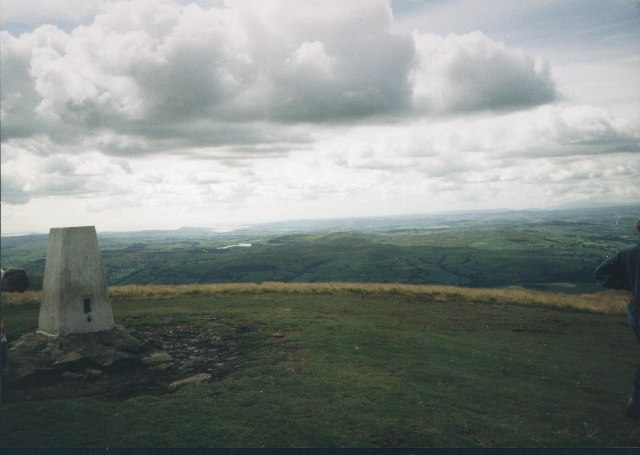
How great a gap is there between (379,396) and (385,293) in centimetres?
1944

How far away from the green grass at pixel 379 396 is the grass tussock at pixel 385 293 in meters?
6.47

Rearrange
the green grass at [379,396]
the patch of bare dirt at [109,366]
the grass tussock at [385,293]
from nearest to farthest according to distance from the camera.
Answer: the green grass at [379,396] < the patch of bare dirt at [109,366] < the grass tussock at [385,293]

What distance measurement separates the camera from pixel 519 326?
19891 millimetres

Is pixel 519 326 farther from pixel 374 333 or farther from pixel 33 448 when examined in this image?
pixel 33 448

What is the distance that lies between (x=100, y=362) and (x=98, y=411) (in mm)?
3685

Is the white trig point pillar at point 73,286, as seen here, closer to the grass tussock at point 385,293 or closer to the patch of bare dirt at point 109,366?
the patch of bare dirt at point 109,366

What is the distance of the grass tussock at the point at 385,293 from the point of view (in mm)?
25312

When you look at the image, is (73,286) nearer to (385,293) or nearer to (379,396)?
(379,396)

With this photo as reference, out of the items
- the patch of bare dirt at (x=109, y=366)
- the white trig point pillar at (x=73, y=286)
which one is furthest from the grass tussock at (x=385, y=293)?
the patch of bare dirt at (x=109, y=366)

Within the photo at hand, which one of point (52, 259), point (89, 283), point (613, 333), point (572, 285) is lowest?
point (572, 285)

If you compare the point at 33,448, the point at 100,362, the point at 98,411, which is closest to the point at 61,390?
the point at 100,362

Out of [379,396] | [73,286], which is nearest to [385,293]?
[379,396]

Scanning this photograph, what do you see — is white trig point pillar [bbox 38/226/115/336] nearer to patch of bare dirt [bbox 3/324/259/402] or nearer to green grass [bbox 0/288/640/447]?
patch of bare dirt [bbox 3/324/259/402]

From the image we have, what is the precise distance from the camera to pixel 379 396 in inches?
395
